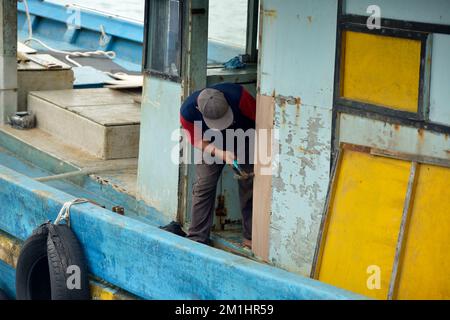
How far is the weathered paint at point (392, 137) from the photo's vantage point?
5.27 metres

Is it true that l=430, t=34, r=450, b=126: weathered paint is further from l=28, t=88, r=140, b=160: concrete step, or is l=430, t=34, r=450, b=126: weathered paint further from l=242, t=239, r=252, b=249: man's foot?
l=28, t=88, r=140, b=160: concrete step

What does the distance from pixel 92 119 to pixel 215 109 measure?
7.50ft

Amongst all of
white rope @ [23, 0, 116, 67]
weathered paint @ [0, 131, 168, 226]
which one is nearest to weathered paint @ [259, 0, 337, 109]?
weathered paint @ [0, 131, 168, 226]

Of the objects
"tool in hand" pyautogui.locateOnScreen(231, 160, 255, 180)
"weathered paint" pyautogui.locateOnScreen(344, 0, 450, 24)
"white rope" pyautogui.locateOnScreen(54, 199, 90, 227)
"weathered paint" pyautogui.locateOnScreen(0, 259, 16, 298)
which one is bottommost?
"weathered paint" pyautogui.locateOnScreen(0, 259, 16, 298)

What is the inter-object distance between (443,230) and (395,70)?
36.9 inches

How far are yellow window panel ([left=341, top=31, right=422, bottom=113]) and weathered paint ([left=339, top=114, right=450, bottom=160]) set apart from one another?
12 cm

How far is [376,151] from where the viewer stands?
5.56 meters

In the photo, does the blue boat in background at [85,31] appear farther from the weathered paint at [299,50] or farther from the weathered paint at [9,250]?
the weathered paint at [299,50]

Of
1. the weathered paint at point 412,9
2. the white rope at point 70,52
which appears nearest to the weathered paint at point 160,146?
the weathered paint at point 412,9

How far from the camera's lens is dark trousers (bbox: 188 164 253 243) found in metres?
6.87

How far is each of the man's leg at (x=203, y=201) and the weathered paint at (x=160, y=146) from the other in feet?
1.19

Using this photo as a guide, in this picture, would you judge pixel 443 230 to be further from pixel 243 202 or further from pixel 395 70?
pixel 243 202

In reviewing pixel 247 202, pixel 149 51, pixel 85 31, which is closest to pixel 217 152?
pixel 247 202
